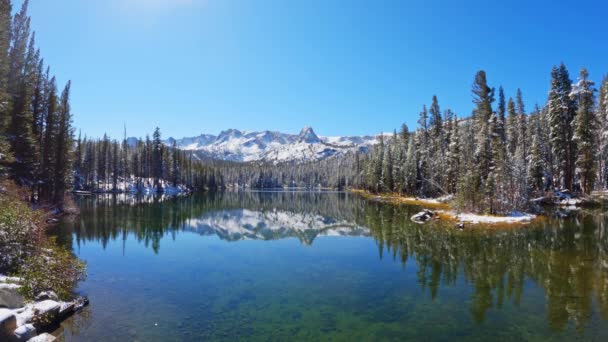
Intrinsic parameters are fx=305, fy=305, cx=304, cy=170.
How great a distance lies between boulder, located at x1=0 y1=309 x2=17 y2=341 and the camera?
29.6 ft

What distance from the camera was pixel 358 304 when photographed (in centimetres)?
1429

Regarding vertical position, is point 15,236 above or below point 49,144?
below

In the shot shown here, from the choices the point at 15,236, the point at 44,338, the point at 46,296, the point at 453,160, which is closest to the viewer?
the point at 44,338

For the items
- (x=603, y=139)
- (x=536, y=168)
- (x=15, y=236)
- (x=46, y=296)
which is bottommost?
(x=46, y=296)

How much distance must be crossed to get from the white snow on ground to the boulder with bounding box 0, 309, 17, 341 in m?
39.2

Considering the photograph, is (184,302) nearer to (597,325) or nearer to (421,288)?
(421,288)

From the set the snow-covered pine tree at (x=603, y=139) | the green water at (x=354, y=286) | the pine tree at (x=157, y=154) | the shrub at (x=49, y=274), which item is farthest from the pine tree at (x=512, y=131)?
the pine tree at (x=157, y=154)

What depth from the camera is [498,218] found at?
36875 mm

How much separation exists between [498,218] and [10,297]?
1684 inches

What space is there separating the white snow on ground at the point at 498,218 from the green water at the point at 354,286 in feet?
12.5

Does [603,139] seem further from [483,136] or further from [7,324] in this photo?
[7,324]

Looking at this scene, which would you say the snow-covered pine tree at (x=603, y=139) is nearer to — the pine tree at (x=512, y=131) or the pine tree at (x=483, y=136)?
the pine tree at (x=512, y=131)

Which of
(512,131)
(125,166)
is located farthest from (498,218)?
(125,166)

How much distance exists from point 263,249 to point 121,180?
4296 inches
